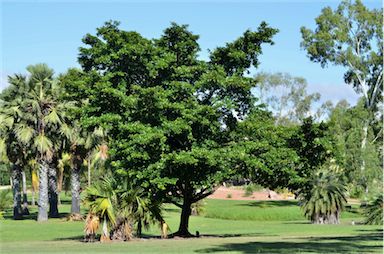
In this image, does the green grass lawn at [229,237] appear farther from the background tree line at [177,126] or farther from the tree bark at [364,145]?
the tree bark at [364,145]

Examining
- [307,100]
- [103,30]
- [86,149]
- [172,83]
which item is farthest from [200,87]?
[307,100]

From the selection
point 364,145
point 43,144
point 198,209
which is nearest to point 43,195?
point 43,144

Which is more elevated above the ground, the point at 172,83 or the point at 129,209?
the point at 172,83

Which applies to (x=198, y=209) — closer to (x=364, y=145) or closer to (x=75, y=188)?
A: (x=75, y=188)

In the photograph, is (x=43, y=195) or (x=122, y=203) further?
(x=43, y=195)

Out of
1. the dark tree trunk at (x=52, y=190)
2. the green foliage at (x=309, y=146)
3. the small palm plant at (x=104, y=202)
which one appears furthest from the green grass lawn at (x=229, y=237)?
the dark tree trunk at (x=52, y=190)

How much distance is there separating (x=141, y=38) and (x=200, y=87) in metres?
3.41

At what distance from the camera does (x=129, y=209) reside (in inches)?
953

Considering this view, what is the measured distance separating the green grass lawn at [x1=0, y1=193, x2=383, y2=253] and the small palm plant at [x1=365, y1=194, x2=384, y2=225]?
111cm

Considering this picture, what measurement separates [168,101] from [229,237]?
23.0 ft

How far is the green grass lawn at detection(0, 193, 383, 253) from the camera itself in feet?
63.1

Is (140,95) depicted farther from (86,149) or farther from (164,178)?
(86,149)

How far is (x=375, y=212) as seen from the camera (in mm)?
36219

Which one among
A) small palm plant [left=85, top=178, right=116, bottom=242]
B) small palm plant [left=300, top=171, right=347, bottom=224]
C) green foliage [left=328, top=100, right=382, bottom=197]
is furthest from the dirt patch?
small palm plant [left=85, top=178, right=116, bottom=242]
